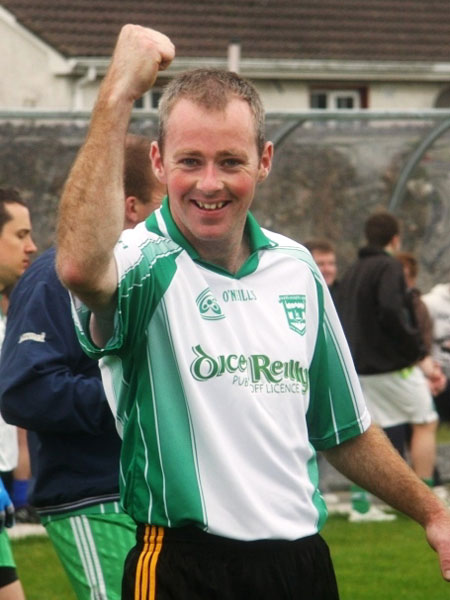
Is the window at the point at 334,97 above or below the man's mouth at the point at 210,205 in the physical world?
above

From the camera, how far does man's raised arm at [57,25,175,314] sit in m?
3.41

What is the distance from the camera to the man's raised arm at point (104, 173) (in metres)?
3.41

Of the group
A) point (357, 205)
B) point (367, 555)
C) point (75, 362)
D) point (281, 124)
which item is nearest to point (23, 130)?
point (281, 124)

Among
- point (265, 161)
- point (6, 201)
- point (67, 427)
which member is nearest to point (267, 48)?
point (6, 201)

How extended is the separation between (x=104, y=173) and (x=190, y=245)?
1.83 ft

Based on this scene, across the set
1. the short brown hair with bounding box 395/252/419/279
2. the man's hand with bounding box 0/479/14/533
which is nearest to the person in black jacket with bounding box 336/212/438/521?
the short brown hair with bounding box 395/252/419/279

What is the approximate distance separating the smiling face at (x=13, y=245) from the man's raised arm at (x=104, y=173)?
3477mm

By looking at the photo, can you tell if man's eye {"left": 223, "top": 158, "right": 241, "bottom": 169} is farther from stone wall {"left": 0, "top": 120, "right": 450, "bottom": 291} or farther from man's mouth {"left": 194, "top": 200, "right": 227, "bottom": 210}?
stone wall {"left": 0, "top": 120, "right": 450, "bottom": 291}

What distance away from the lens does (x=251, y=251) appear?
13.4 ft

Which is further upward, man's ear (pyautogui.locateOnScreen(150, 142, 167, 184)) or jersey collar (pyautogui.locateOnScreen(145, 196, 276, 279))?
man's ear (pyautogui.locateOnScreen(150, 142, 167, 184))

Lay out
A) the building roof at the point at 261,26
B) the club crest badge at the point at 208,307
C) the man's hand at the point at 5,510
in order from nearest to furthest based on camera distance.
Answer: the club crest badge at the point at 208,307, the man's hand at the point at 5,510, the building roof at the point at 261,26

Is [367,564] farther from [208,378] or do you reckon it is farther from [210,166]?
[210,166]

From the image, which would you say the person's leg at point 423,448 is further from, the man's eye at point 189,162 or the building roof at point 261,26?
the building roof at point 261,26

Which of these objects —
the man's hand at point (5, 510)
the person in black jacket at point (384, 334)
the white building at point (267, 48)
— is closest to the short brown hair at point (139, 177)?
the man's hand at point (5, 510)
